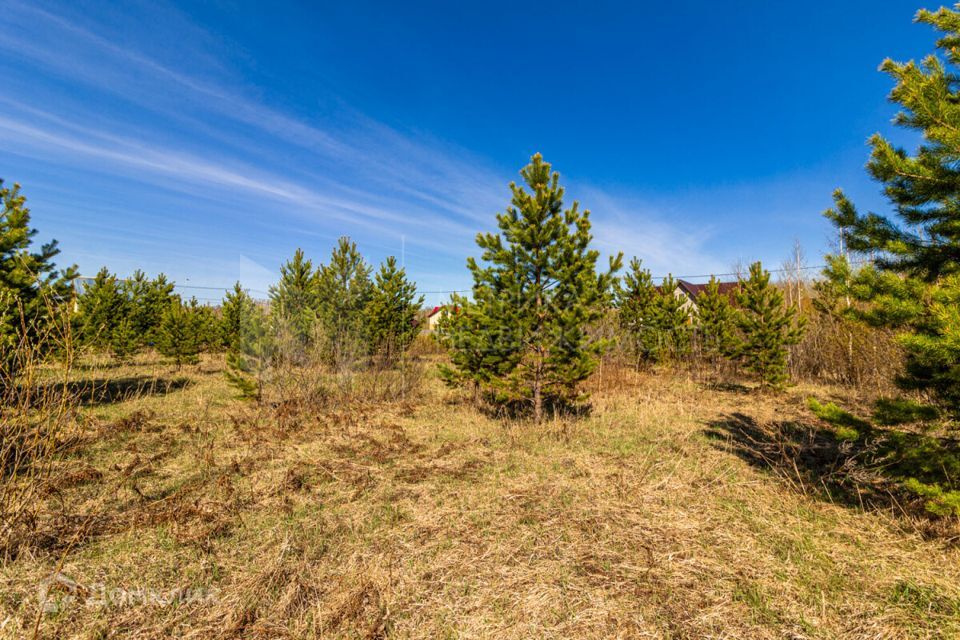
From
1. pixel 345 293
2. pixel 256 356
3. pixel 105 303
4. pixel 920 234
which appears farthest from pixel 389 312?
pixel 920 234

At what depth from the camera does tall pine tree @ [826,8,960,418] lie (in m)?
3.53

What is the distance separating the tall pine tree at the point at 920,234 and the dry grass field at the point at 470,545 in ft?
6.64

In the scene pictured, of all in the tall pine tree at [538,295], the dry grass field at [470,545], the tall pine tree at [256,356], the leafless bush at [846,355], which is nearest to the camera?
the dry grass field at [470,545]

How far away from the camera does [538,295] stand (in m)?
9.16

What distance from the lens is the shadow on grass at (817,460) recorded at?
4.79m

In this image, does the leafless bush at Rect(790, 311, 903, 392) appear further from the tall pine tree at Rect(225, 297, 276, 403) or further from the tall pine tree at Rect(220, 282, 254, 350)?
the tall pine tree at Rect(220, 282, 254, 350)

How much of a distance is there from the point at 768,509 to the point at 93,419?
44.8 ft

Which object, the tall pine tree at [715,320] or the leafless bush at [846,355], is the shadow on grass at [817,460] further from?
the tall pine tree at [715,320]

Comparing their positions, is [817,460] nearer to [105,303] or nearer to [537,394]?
[537,394]

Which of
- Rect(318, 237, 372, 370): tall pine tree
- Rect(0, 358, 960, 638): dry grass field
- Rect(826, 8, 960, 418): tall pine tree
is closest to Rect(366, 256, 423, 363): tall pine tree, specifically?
Rect(318, 237, 372, 370): tall pine tree

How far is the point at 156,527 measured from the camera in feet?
14.3

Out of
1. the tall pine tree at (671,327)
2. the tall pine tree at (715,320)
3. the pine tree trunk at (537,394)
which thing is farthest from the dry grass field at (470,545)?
the tall pine tree at (671,327)

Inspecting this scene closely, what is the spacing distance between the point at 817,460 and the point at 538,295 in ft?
20.2

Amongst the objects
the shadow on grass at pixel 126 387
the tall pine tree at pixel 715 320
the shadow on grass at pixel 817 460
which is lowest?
the shadow on grass at pixel 126 387
